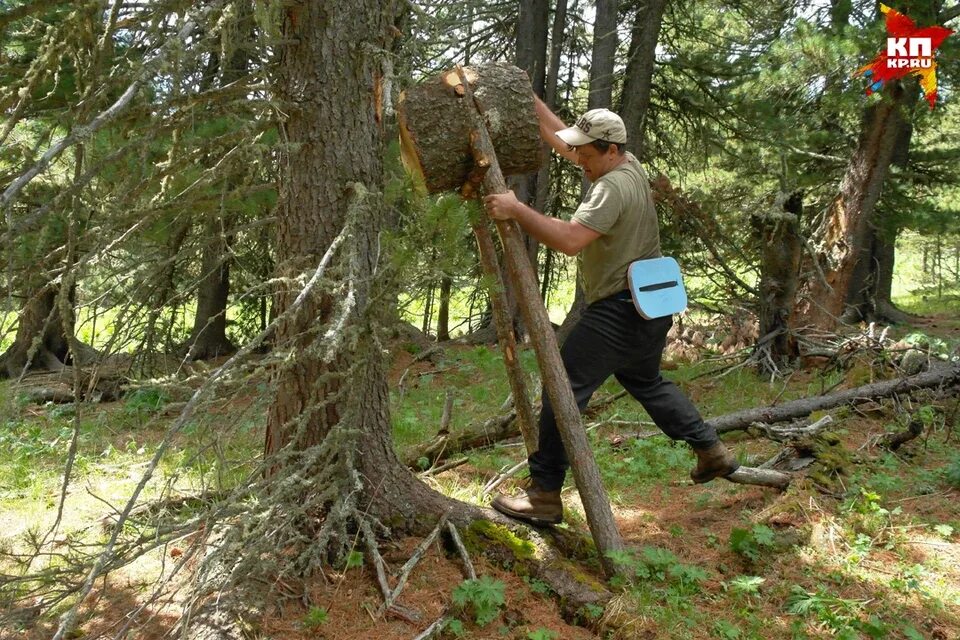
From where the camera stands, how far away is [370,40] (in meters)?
3.37

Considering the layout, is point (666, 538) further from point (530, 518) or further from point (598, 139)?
point (598, 139)

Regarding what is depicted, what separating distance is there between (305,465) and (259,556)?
435 mm

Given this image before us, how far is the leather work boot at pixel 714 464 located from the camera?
4453mm

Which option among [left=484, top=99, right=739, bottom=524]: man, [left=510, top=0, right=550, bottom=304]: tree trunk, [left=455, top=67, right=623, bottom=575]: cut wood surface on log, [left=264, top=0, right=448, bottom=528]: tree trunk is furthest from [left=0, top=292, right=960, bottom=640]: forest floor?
[left=510, top=0, right=550, bottom=304]: tree trunk

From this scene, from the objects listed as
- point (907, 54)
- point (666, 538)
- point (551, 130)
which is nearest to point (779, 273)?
point (907, 54)

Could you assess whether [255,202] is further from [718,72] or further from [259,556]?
[718,72]

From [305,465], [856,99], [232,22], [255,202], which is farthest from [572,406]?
[856,99]

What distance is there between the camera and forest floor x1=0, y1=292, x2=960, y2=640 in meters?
3.24

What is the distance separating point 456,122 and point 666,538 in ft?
8.86

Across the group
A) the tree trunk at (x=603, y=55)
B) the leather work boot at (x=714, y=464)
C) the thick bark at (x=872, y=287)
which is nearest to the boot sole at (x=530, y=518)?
the leather work boot at (x=714, y=464)

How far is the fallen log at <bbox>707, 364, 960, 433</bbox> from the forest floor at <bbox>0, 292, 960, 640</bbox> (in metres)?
0.13

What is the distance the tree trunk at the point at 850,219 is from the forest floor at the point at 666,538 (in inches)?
78.2

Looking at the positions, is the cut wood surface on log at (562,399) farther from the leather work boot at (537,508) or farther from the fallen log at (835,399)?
the fallen log at (835,399)

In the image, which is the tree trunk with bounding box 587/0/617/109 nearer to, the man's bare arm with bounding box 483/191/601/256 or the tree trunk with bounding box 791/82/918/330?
the tree trunk with bounding box 791/82/918/330
